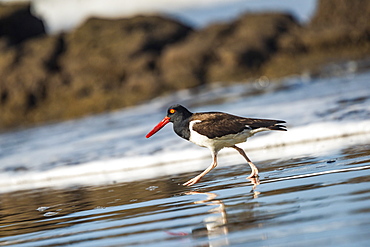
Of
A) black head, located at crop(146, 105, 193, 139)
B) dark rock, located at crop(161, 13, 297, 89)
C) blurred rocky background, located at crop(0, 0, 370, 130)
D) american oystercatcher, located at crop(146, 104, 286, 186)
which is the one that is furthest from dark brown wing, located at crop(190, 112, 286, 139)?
dark rock, located at crop(161, 13, 297, 89)

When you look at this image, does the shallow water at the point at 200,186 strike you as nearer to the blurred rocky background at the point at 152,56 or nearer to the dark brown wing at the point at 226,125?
the dark brown wing at the point at 226,125

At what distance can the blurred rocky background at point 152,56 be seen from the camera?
2380 cm

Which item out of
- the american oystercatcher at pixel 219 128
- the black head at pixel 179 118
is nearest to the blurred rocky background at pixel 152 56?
the black head at pixel 179 118

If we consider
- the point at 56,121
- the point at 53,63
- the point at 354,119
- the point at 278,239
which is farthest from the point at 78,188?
the point at 53,63

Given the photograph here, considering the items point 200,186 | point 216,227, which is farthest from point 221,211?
point 200,186

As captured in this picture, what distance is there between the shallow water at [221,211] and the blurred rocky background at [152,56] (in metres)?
15.2

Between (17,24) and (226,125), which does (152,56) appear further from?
(226,125)

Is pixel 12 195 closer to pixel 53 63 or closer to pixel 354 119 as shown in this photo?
pixel 354 119

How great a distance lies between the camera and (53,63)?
26297mm

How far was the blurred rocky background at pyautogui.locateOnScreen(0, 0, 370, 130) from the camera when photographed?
23797mm

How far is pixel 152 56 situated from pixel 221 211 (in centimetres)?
2016

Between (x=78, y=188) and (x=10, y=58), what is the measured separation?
1902 centimetres

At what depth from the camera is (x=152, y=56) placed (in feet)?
82.5

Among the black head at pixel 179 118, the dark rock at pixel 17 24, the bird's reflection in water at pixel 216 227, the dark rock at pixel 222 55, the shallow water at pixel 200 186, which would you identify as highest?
the dark rock at pixel 17 24
